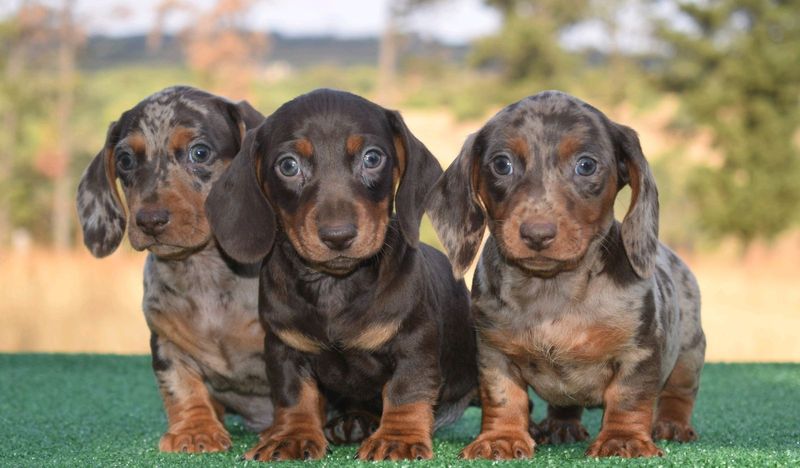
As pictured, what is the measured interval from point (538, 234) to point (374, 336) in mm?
849

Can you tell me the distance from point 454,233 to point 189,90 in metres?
Answer: 1.60

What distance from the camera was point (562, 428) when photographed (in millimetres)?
5020

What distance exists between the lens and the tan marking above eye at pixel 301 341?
434 cm

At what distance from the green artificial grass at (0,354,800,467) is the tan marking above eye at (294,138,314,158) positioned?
124 centimetres

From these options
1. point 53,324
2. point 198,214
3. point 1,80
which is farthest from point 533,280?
point 1,80

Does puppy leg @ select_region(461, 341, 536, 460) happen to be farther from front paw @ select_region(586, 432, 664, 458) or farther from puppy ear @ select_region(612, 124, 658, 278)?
puppy ear @ select_region(612, 124, 658, 278)

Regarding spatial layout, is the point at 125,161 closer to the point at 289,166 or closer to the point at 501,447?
the point at 289,166

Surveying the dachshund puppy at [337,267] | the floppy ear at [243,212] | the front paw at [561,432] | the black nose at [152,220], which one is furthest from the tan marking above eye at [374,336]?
the front paw at [561,432]

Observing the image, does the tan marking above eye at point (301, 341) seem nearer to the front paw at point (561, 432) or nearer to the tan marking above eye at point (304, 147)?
the tan marking above eye at point (304, 147)

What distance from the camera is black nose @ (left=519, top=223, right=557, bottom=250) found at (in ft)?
12.7

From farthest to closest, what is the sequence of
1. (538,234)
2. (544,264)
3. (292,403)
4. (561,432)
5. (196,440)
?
(561,432) < (196,440) < (292,403) < (544,264) < (538,234)

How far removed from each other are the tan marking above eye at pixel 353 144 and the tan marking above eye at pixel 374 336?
0.73m

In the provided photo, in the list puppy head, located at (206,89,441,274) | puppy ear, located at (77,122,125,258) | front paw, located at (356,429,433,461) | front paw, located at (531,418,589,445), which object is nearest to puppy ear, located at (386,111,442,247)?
puppy head, located at (206,89,441,274)

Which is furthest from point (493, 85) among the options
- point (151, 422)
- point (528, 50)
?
point (151, 422)
